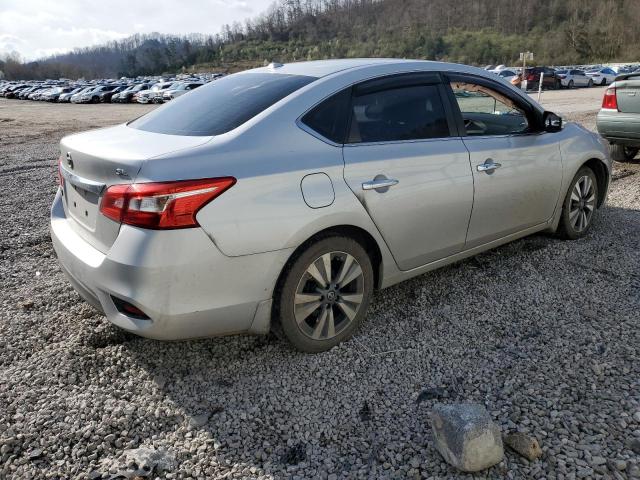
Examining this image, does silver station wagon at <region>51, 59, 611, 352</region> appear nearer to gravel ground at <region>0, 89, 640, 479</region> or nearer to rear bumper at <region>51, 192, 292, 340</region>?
rear bumper at <region>51, 192, 292, 340</region>

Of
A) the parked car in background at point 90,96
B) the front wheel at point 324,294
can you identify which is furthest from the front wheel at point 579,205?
the parked car in background at point 90,96

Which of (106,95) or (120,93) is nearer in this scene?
(120,93)

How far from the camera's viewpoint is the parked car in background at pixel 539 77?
34.8 metres

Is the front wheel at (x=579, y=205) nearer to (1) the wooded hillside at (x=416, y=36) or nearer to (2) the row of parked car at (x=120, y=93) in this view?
(2) the row of parked car at (x=120, y=93)

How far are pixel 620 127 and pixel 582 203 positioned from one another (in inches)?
137

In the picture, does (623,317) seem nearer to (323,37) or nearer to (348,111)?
(348,111)

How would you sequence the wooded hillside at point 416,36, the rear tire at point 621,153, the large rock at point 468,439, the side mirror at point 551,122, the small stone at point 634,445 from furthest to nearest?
the wooded hillside at point 416,36
the rear tire at point 621,153
the side mirror at point 551,122
the small stone at point 634,445
the large rock at point 468,439

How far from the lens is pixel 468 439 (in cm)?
220

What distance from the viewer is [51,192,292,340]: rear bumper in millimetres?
2463

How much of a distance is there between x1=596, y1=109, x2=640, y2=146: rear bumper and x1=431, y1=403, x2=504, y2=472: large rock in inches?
257

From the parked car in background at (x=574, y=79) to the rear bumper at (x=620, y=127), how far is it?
3458 cm

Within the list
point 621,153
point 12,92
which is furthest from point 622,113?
point 12,92

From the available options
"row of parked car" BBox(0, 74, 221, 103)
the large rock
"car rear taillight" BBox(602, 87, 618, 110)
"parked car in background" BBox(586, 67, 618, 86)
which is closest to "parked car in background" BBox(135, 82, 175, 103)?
"row of parked car" BBox(0, 74, 221, 103)

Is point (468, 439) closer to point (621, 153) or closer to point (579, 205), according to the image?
point (579, 205)
